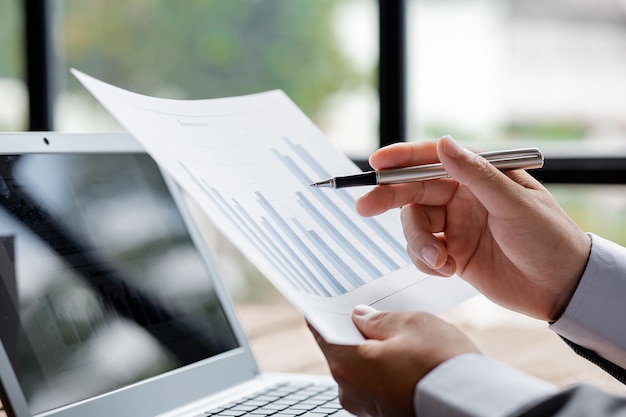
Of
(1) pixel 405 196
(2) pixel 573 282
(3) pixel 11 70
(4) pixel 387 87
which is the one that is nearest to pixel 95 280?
(1) pixel 405 196

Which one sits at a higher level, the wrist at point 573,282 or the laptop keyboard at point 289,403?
the wrist at point 573,282

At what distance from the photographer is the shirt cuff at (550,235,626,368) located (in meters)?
0.77

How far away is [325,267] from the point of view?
667 mm

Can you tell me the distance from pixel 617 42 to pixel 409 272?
130 cm

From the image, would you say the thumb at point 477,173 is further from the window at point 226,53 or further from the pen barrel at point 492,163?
the window at point 226,53

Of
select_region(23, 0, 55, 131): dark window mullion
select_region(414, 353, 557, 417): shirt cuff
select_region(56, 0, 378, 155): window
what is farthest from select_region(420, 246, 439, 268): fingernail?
select_region(23, 0, 55, 131): dark window mullion

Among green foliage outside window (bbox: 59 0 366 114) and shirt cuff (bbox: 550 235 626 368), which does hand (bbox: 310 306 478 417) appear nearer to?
shirt cuff (bbox: 550 235 626 368)

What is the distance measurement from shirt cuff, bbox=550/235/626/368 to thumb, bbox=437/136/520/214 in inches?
5.1

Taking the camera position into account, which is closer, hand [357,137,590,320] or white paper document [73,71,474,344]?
white paper document [73,71,474,344]

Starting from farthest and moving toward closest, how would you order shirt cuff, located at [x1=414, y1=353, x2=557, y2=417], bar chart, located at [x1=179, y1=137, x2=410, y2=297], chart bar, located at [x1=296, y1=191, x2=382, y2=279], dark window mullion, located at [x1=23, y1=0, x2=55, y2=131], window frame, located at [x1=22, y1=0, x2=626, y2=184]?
dark window mullion, located at [x1=23, y1=0, x2=55, y2=131] → window frame, located at [x1=22, y1=0, x2=626, y2=184] → chart bar, located at [x1=296, y1=191, x2=382, y2=279] → bar chart, located at [x1=179, y1=137, x2=410, y2=297] → shirt cuff, located at [x1=414, y1=353, x2=557, y2=417]

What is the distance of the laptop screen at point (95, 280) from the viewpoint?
665 mm

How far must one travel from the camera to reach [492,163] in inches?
29.3

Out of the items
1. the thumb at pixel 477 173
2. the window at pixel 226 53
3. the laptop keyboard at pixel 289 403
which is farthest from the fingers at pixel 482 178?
the window at pixel 226 53

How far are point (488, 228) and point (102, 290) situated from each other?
380 mm
